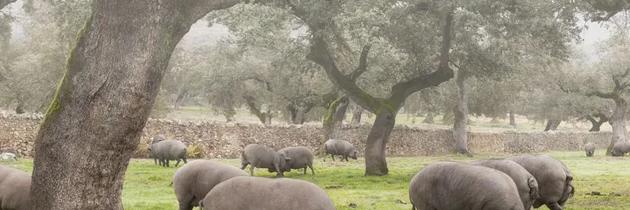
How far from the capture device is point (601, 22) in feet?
62.2

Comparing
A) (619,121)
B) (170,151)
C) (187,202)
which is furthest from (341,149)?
(619,121)

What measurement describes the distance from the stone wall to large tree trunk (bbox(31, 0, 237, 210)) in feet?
71.9

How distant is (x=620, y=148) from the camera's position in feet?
147

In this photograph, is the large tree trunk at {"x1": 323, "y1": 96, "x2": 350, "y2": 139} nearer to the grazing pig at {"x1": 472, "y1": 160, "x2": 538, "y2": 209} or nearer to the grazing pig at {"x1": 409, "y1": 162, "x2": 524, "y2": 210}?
the grazing pig at {"x1": 472, "y1": 160, "x2": 538, "y2": 209}

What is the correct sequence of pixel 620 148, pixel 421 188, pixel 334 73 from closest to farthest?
pixel 421 188 → pixel 334 73 → pixel 620 148

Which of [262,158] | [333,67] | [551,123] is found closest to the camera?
[262,158]

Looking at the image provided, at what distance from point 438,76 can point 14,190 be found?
55.4 ft

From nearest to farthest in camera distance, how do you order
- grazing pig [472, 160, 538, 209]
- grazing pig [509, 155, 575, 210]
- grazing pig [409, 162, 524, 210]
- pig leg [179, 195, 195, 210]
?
grazing pig [409, 162, 524, 210] → grazing pig [472, 160, 538, 209] → pig leg [179, 195, 195, 210] → grazing pig [509, 155, 575, 210]

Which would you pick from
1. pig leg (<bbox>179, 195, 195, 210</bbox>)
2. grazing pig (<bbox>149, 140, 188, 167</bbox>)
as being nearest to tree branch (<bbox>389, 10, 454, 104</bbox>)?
grazing pig (<bbox>149, 140, 188, 167</bbox>)

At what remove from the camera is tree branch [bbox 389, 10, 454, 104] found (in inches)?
891

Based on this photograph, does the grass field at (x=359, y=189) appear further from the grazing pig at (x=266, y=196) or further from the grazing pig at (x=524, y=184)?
the grazing pig at (x=266, y=196)

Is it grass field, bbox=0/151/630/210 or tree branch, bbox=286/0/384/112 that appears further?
tree branch, bbox=286/0/384/112

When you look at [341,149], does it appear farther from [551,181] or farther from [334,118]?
[551,181]

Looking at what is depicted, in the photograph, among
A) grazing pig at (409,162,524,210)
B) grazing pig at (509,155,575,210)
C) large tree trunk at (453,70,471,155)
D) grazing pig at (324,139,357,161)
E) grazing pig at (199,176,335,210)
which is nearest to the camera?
grazing pig at (199,176,335,210)
